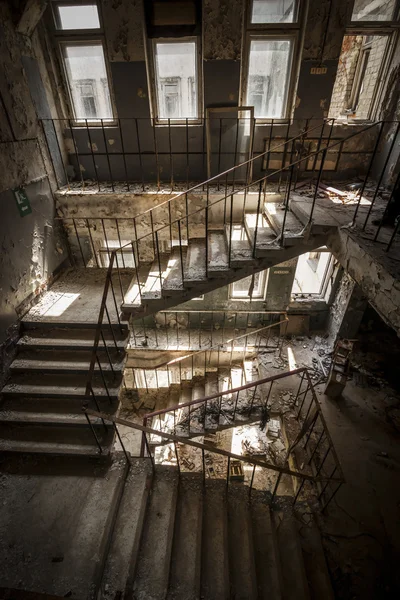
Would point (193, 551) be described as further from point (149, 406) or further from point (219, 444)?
point (149, 406)

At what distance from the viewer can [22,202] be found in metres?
4.50

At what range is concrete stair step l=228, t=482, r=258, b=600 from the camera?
2.96 metres

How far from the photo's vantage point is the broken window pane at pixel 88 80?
5219 mm

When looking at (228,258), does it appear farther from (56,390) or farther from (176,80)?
(176,80)

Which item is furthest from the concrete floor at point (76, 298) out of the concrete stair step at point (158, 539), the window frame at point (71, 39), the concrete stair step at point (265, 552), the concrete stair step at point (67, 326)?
the concrete stair step at point (265, 552)

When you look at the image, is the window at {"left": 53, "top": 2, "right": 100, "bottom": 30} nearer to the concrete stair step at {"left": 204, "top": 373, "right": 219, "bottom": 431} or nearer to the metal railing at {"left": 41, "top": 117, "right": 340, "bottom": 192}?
the metal railing at {"left": 41, "top": 117, "right": 340, "bottom": 192}

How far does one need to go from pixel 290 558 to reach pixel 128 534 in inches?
76.9

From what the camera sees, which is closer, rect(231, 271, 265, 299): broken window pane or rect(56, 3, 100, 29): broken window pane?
rect(56, 3, 100, 29): broken window pane

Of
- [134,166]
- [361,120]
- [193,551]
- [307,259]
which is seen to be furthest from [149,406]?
[361,120]

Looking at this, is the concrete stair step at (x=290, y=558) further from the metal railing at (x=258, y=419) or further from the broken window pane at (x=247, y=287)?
the broken window pane at (x=247, y=287)

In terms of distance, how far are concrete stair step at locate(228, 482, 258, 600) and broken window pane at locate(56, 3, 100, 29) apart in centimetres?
780

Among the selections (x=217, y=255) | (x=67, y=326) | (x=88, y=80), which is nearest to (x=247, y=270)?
(x=217, y=255)

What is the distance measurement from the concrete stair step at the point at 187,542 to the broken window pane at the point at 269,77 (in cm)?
653

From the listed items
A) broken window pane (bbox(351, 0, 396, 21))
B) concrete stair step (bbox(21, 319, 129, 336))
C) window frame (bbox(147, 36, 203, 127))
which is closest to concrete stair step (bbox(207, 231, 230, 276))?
concrete stair step (bbox(21, 319, 129, 336))
